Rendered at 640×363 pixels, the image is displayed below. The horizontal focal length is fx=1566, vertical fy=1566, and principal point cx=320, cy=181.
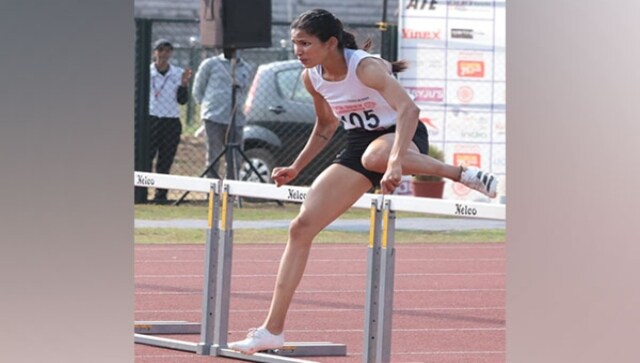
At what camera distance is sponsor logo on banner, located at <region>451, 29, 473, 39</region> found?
19.8m

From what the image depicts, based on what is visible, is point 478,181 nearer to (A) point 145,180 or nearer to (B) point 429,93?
(A) point 145,180

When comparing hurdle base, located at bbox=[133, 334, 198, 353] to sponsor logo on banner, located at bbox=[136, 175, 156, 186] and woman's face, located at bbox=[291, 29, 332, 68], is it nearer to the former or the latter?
sponsor logo on banner, located at bbox=[136, 175, 156, 186]

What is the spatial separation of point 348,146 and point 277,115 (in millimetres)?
12211

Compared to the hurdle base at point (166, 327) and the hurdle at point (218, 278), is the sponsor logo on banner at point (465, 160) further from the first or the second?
the hurdle at point (218, 278)

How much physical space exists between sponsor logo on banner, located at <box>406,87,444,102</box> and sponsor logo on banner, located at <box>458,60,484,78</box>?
367 mm

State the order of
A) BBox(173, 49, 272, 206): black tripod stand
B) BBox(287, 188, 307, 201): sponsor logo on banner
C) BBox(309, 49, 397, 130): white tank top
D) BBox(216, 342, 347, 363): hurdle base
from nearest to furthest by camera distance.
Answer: BBox(309, 49, 397, 130): white tank top
BBox(287, 188, 307, 201): sponsor logo on banner
BBox(216, 342, 347, 363): hurdle base
BBox(173, 49, 272, 206): black tripod stand

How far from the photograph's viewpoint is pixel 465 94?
1988 cm

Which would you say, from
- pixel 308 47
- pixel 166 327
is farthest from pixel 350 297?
pixel 308 47

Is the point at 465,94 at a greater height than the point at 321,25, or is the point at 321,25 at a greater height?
the point at 465,94

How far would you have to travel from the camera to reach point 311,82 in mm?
8281

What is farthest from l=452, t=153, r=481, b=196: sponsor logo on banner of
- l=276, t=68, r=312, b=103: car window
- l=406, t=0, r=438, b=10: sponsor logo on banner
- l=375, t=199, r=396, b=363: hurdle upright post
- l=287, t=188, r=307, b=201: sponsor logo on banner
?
l=375, t=199, r=396, b=363: hurdle upright post
